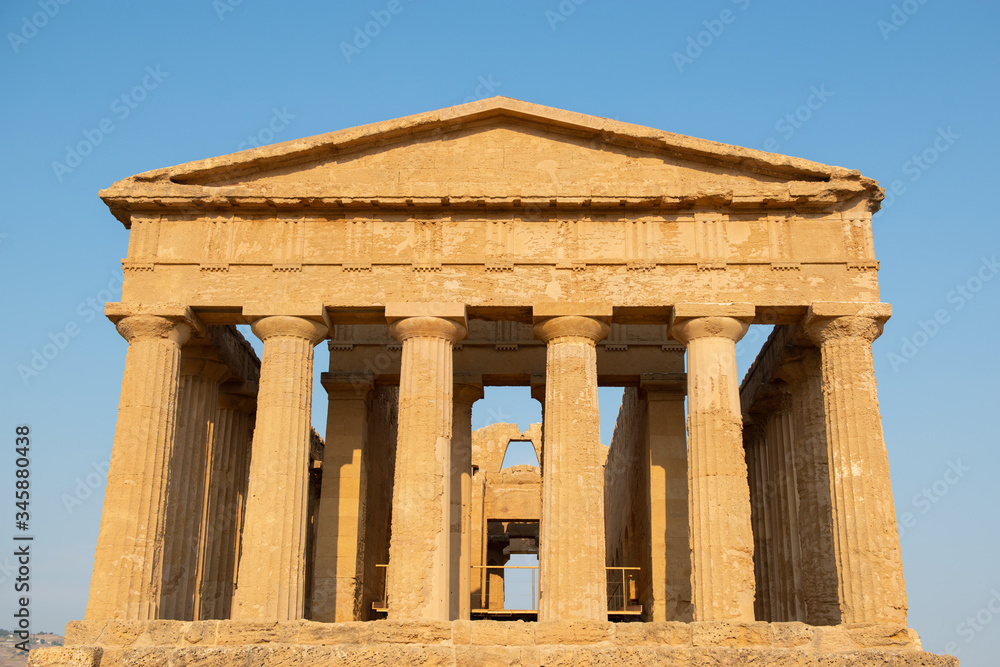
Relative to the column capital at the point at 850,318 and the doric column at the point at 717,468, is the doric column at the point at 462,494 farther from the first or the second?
the column capital at the point at 850,318

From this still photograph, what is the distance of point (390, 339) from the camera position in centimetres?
2556

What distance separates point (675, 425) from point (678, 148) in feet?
21.9

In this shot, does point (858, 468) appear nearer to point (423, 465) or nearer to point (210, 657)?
point (423, 465)

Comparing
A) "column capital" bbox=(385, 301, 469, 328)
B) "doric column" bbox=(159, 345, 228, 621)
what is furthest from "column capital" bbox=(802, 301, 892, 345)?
"doric column" bbox=(159, 345, 228, 621)

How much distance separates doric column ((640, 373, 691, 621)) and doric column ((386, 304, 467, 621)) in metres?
5.79

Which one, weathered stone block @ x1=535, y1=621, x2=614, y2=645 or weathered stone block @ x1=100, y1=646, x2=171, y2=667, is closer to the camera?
weathered stone block @ x1=100, y1=646, x2=171, y2=667

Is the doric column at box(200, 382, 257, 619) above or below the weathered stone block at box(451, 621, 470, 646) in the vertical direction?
above

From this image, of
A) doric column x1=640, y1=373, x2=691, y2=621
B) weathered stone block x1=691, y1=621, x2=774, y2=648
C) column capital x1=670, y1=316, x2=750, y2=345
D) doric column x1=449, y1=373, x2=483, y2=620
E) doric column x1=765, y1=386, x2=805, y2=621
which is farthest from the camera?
doric column x1=765, y1=386, x2=805, y2=621

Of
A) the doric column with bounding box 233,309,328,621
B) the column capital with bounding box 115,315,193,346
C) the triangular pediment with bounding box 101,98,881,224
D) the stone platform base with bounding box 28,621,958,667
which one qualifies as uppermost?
the triangular pediment with bounding box 101,98,881,224

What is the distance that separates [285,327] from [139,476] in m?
3.77

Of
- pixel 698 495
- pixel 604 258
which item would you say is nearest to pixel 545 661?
pixel 698 495

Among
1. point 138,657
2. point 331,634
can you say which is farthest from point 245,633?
point 138,657

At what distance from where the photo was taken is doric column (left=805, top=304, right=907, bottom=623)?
60.2 feet

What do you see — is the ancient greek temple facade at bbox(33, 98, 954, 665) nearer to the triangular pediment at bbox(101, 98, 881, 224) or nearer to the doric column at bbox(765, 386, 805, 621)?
the triangular pediment at bbox(101, 98, 881, 224)
